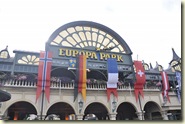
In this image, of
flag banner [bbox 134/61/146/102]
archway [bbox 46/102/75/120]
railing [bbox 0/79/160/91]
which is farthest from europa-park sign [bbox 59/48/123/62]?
archway [bbox 46/102/75/120]

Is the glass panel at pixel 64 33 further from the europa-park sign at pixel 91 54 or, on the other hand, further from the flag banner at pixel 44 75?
the flag banner at pixel 44 75

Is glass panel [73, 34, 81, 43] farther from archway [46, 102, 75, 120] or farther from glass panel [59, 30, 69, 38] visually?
archway [46, 102, 75, 120]

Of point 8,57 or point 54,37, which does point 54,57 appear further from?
point 8,57

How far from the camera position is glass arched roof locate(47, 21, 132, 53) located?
1308 cm

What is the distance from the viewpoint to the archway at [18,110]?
10.2m

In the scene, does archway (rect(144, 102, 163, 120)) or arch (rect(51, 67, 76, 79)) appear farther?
arch (rect(51, 67, 76, 79))

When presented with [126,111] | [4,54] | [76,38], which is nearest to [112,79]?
[126,111]

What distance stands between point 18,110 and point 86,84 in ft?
15.5

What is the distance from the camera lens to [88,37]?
14.0 m

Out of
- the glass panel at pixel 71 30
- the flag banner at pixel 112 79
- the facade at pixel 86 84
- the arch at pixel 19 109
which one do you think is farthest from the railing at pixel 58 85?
the glass panel at pixel 71 30

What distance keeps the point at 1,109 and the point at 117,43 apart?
10373 mm

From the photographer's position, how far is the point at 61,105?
437 inches

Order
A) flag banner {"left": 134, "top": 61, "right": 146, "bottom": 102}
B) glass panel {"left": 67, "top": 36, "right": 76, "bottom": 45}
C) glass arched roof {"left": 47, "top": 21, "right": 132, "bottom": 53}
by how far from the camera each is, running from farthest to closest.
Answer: glass panel {"left": 67, "top": 36, "right": 76, "bottom": 45}, glass arched roof {"left": 47, "top": 21, "right": 132, "bottom": 53}, flag banner {"left": 134, "top": 61, "right": 146, "bottom": 102}

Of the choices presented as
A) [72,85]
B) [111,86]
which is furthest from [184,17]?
[72,85]
